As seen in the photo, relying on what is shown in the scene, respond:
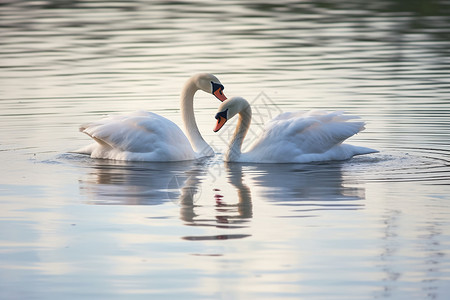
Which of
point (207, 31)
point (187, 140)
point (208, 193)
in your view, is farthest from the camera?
point (207, 31)

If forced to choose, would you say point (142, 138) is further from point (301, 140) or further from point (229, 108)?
point (301, 140)

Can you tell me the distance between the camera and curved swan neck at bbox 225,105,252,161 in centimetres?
1398

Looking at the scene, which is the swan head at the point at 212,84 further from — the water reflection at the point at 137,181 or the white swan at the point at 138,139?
the water reflection at the point at 137,181

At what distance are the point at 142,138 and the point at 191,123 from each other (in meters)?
1.57

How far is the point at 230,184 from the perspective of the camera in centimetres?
1218

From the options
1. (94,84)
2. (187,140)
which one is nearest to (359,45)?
(94,84)

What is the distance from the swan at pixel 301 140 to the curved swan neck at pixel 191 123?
821mm

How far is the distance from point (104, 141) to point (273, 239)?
18.3 ft

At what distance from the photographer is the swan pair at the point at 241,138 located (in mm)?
13695

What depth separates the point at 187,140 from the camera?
14367mm

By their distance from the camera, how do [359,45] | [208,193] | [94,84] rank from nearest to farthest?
[208,193]
[94,84]
[359,45]

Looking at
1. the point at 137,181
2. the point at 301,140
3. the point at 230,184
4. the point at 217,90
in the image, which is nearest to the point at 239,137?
the point at 301,140

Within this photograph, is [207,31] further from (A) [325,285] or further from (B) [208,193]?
(A) [325,285]

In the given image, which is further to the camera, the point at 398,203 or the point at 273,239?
the point at 398,203
